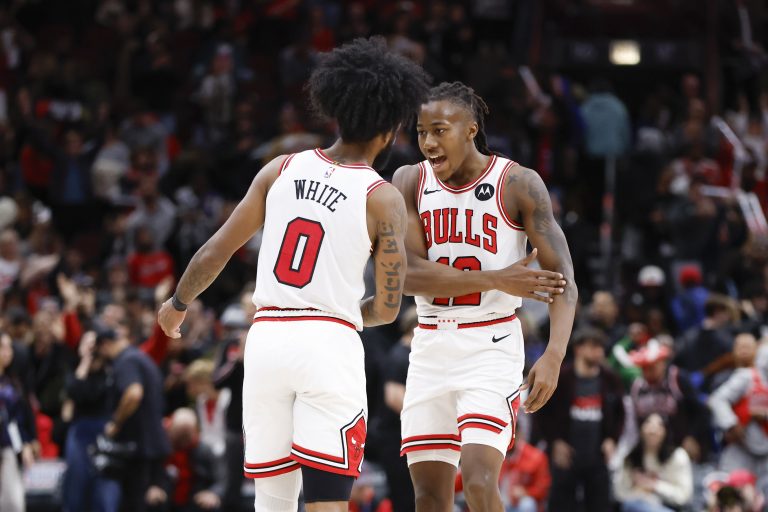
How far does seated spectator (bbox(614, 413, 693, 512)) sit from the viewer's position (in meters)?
11.8

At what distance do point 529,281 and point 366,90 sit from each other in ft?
4.25

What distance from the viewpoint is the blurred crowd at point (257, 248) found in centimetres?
1166

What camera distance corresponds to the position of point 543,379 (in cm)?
623

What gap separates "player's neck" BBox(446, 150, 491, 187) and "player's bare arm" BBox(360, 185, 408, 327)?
103 cm

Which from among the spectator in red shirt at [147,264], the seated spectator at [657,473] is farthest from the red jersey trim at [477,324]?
the spectator in red shirt at [147,264]

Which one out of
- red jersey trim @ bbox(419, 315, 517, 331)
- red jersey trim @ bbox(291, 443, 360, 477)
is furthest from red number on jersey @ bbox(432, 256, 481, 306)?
red jersey trim @ bbox(291, 443, 360, 477)

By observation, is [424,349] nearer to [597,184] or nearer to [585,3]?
[597,184]

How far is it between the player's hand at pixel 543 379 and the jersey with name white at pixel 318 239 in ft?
3.49

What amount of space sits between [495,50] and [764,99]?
3875 millimetres

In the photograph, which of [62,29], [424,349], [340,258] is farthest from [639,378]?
[62,29]

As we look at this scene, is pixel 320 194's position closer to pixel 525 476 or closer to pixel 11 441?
pixel 11 441

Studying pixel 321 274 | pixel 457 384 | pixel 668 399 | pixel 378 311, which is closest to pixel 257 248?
pixel 668 399

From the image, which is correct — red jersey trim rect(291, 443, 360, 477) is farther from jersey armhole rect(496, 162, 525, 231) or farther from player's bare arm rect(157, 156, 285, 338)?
jersey armhole rect(496, 162, 525, 231)

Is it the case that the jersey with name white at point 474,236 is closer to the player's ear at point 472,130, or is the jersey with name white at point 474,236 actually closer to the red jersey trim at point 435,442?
the player's ear at point 472,130
